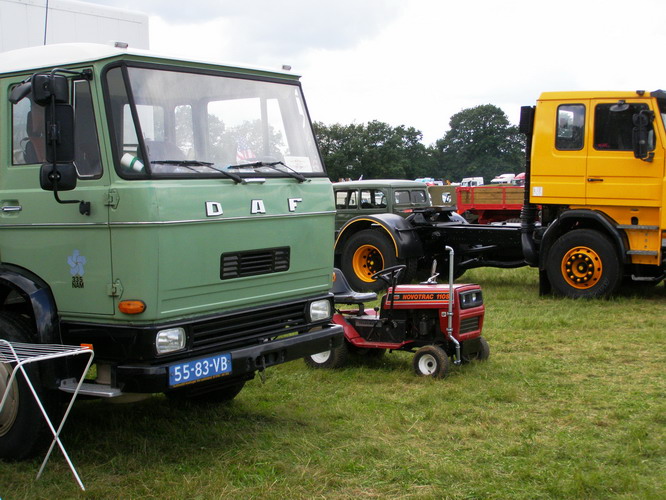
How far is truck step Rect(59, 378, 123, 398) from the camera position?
467 centimetres

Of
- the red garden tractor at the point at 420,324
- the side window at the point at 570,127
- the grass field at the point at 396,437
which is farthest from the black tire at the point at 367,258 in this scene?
the red garden tractor at the point at 420,324

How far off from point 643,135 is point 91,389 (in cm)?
791

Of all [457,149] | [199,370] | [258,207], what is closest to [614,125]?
[258,207]

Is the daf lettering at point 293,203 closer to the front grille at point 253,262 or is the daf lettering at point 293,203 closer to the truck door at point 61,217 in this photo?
the front grille at point 253,262

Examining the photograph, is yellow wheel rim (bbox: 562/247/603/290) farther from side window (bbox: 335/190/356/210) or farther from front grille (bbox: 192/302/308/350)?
front grille (bbox: 192/302/308/350)

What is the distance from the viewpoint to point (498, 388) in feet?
21.7

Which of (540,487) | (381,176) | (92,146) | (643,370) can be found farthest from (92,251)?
(381,176)

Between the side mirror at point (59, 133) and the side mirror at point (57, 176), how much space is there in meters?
0.04

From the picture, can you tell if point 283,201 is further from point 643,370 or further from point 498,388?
point 643,370

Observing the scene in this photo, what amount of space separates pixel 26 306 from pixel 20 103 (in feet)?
4.29

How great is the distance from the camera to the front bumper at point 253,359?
15.1 ft

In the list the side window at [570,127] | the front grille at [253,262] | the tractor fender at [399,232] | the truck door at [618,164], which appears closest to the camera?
the front grille at [253,262]

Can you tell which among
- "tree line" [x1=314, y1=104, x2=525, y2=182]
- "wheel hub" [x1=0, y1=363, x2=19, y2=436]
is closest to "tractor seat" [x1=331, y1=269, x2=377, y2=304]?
"wheel hub" [x1=0, y1=363, x2=19, y2=436]

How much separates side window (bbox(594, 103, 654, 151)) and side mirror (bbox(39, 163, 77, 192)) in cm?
795
